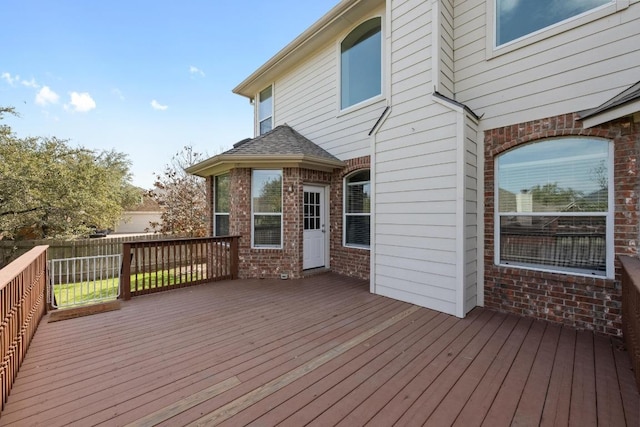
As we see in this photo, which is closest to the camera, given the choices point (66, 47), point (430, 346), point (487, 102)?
point (430, 346)

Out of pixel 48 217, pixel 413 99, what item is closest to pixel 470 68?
pixel 413 99

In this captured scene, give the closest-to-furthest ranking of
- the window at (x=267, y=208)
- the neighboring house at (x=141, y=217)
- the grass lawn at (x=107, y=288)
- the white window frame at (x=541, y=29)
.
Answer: the white window frame at (x=541, y=29)
the grass lawn at (x=107, y=288)
the window at (x=267, y=208)
the neighboring house at (x=141, y=217)

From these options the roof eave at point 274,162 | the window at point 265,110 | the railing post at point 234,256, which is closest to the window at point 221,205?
the roof eave at point 274,162

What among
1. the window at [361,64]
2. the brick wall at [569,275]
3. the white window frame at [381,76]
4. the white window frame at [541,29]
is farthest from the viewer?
the window at [361,64]

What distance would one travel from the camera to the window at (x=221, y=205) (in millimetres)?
7684

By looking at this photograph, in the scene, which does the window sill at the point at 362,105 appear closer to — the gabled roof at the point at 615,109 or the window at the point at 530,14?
the window at the point at 530,14

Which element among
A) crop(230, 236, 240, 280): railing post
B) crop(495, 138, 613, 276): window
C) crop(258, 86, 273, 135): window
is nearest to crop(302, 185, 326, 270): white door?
crop(230, 236, 240, 280): railing post

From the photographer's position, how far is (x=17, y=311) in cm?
273

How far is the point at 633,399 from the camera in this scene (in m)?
2.19

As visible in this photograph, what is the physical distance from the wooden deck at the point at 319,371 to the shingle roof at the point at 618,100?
2752 millimetres

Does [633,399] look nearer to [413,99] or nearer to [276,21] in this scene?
[413,99]

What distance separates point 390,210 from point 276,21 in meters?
8.47

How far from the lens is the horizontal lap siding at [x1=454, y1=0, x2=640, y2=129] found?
10.9 feet

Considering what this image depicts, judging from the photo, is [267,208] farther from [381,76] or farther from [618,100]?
[618,100]
